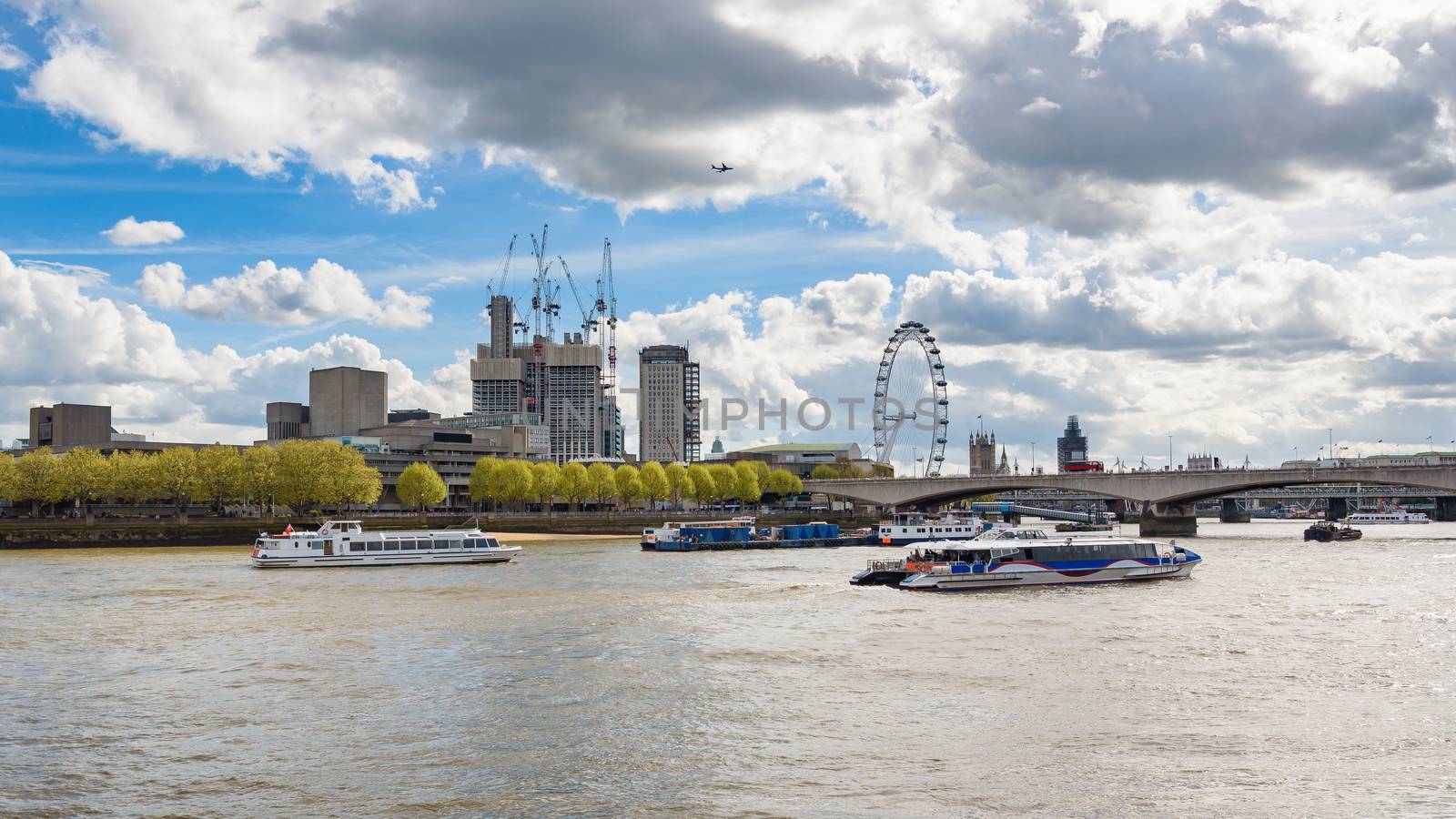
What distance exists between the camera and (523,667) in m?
38.0

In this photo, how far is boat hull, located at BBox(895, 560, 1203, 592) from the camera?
219 ft

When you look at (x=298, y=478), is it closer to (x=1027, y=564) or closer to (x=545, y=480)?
(x=545, y=480)

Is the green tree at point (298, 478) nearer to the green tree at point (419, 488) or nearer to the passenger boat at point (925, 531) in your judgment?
the green tree at point (419, 488)

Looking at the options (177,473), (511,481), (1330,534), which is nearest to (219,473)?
(177,473)

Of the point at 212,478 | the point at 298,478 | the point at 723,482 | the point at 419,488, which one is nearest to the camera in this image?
the point at 298,478

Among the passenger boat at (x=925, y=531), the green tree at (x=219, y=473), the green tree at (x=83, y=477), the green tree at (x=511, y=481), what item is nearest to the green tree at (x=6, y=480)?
the green tree at (x=83, y=477)

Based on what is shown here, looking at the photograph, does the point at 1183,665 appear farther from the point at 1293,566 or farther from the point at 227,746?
the point at 1293,566

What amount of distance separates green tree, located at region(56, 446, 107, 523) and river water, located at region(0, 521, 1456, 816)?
2752 inches

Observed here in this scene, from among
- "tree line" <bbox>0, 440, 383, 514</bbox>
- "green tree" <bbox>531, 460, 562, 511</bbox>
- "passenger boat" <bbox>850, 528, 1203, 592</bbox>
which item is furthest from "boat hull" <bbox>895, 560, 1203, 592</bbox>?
"green tree" <bbox>531, 460, 562, 511</bbox>

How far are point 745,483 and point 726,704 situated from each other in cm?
15628

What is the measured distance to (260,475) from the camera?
129m

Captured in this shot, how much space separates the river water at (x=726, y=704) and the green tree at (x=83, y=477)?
69908 millimetres

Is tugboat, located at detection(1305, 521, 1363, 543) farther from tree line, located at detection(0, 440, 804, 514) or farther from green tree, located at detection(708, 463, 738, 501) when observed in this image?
tree line, located at detection(0, 440, 804, 514)

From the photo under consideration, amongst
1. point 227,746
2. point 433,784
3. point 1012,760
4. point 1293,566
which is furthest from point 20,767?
point 1293,566
